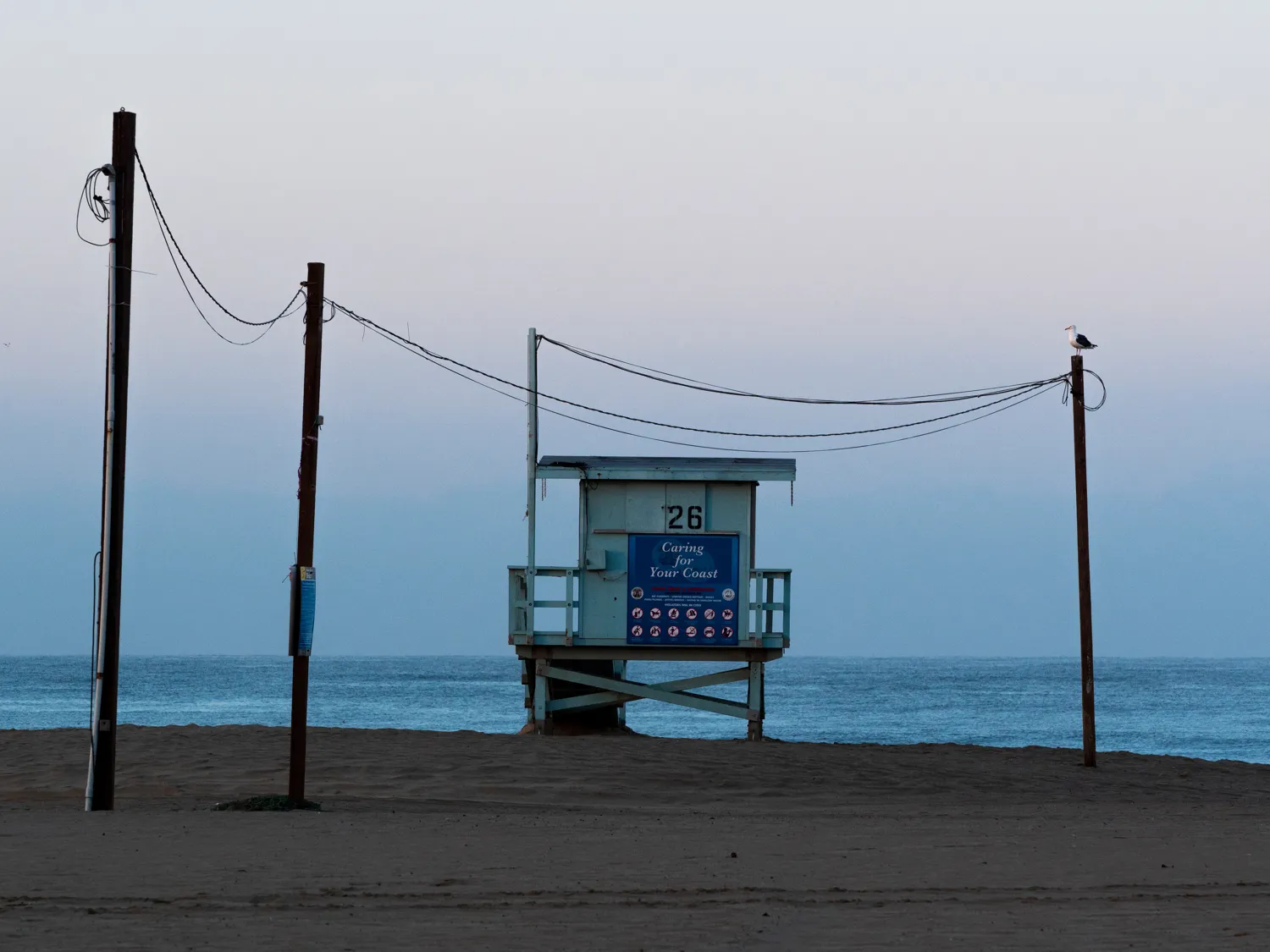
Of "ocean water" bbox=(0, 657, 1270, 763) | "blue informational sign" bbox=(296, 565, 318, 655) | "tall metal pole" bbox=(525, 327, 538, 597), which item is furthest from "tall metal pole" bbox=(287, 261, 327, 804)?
"ocean water" bbox=(0, 657, 1270, 763)

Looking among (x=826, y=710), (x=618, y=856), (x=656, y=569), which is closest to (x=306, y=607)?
(x=618, y=856)

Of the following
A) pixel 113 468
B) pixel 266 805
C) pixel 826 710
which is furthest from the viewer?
pixel 826 710

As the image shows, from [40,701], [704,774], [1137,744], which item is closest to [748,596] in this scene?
[704,774]

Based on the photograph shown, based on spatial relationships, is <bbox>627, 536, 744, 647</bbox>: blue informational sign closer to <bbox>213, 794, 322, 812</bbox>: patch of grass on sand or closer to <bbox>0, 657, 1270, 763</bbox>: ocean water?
<bbox>213, 794, 322, 812</bbox>: patch of grass on sand

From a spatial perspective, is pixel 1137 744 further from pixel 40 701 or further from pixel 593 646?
pixel 40 701

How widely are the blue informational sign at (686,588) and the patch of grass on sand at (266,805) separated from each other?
29.4 ft

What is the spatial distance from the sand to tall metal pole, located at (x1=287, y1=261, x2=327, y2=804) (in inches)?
26.4

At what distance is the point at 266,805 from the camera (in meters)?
14.8

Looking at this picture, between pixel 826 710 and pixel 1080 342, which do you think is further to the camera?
pixel 826 710

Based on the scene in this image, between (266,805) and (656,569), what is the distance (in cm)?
973

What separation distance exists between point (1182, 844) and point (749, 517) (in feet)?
39.1

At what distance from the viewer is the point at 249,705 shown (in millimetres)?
65938

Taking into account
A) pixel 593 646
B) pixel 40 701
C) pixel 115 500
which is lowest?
pixel 40 701

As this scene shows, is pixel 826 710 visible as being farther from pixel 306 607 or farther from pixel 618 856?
pixel 618 856
